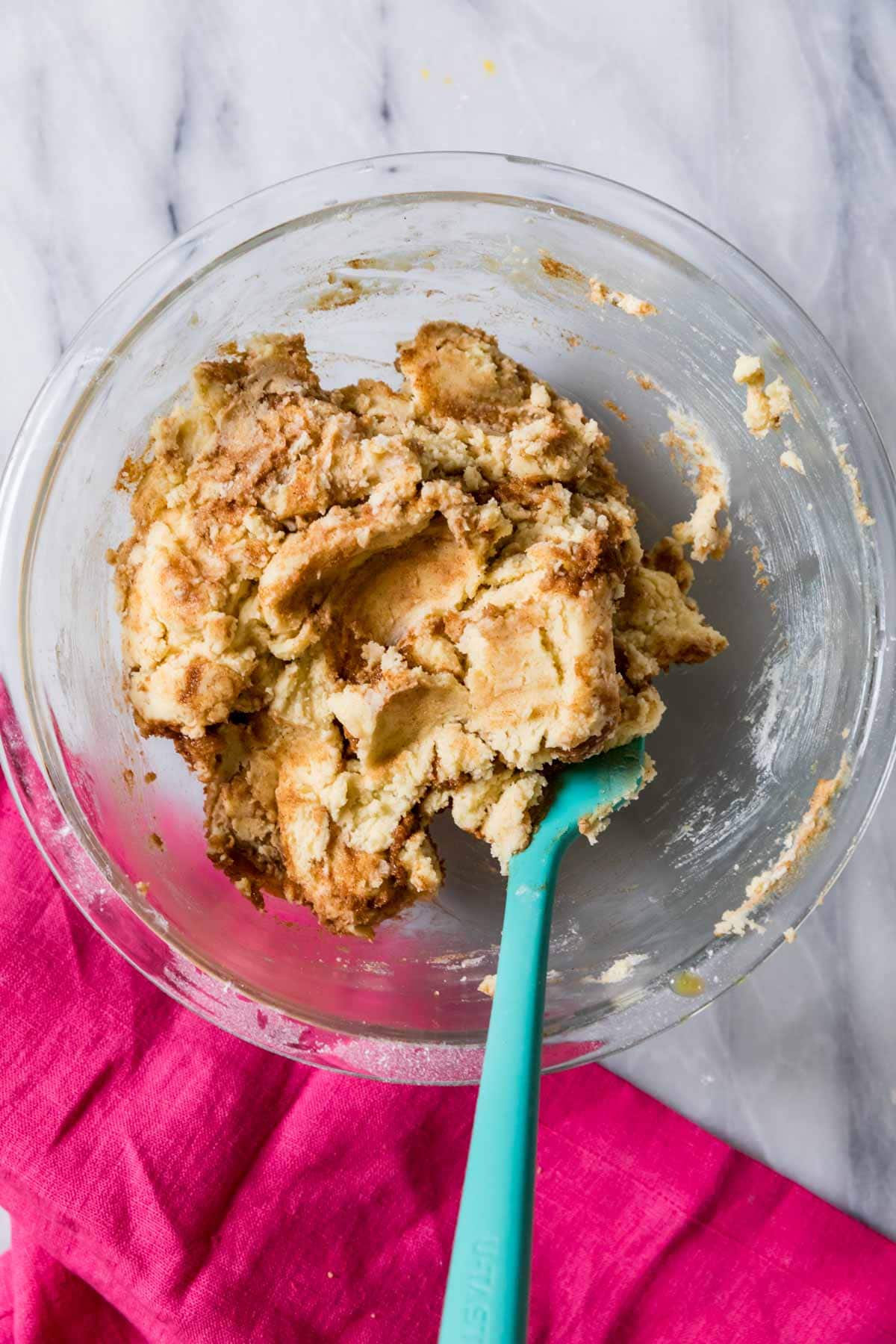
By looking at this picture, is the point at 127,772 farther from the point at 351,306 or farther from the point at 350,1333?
the point at 350,1333

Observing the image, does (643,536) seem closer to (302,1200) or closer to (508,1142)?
(508,1142)

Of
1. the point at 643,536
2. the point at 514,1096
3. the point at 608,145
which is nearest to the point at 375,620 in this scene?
the point at 643,536

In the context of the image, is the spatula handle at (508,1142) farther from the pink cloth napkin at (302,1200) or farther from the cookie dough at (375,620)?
the pink cloth napkin at (302,1200)

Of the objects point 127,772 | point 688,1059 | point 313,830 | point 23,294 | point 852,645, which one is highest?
point 23,294

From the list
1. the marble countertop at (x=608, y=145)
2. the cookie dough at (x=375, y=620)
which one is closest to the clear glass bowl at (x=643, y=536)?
the cookie dough at (x=375, y=620)

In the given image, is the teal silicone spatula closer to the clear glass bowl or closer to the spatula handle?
the spatula handle

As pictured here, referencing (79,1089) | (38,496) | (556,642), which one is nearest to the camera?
(556,642)

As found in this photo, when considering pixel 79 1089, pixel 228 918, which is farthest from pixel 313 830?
pixel 79 1089
